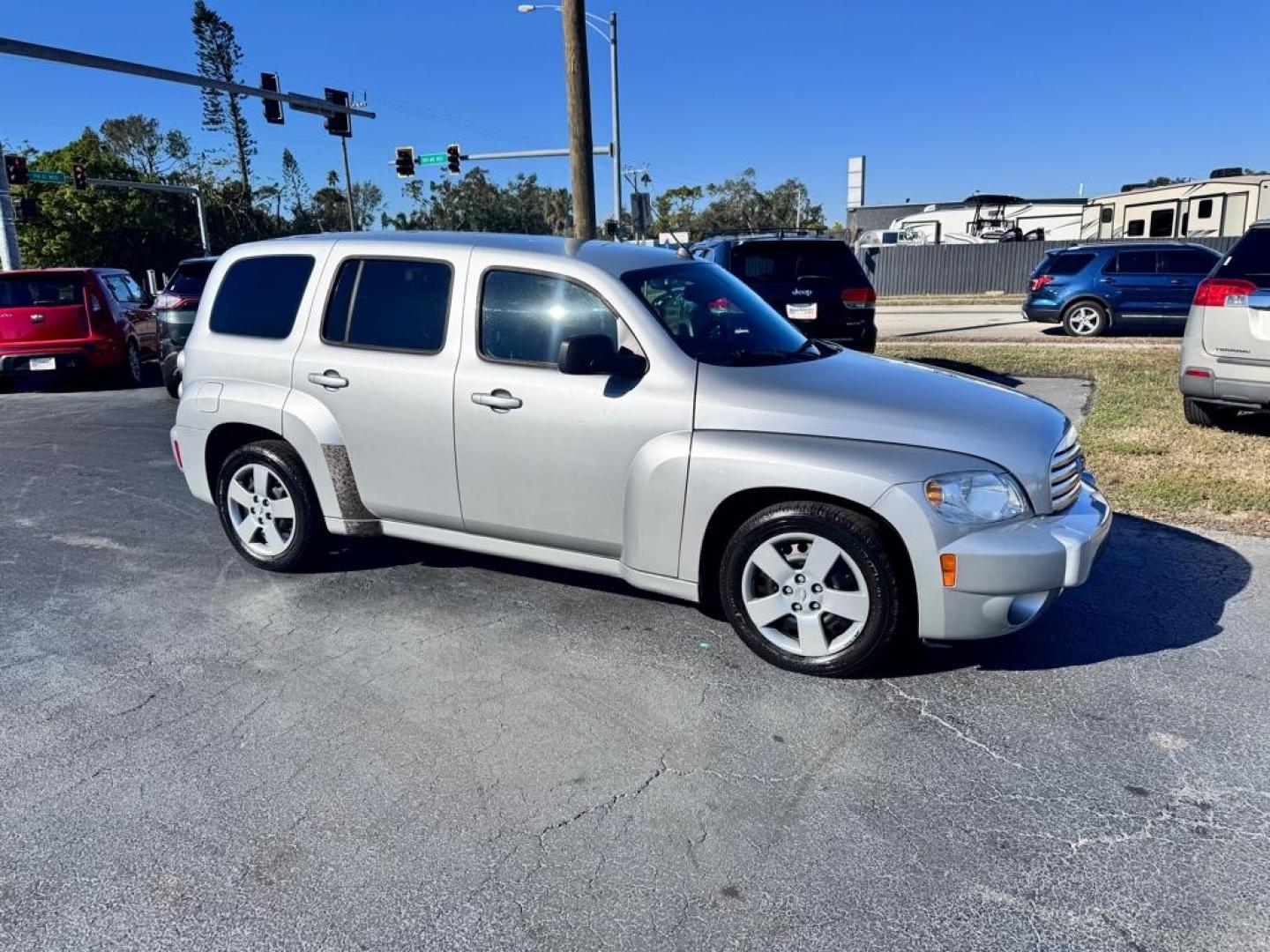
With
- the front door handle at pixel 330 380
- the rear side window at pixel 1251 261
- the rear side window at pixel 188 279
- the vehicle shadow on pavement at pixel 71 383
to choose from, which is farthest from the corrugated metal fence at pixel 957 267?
the front door handle at pixel 330 380

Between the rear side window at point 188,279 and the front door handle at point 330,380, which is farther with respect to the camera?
the rear side window at point 188,279

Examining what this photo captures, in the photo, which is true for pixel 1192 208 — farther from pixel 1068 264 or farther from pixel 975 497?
pixel 975 497

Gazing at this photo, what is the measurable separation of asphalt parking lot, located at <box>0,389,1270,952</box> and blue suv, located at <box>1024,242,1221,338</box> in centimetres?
1311

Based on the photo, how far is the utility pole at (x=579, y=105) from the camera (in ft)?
39.3

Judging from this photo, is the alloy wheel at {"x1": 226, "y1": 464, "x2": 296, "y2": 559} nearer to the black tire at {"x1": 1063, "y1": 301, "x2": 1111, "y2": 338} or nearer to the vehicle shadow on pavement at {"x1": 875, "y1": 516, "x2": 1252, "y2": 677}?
the vehicle shadow on pavement at {"x1": 875, "y1": 516, "x2": 1252, "y2": 677}

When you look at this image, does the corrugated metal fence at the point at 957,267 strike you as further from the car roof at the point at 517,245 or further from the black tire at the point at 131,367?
the car roof at the point at 517,245

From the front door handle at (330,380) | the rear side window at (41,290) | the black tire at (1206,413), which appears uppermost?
the rear side window at (41,290)

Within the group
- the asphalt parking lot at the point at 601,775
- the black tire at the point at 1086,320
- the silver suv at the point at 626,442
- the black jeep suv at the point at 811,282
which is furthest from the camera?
the black tire at the point at 1086,320

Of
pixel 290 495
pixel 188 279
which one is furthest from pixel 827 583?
pixel 188 279

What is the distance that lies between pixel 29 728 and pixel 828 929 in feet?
9.76

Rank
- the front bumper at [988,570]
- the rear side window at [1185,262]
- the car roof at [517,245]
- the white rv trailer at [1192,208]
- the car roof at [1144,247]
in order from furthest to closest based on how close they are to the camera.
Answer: the white rv trailer at [1192,208] → the car roof at [1144,247] → the rear side window at [1185,262] → the car roof at [517,245] → the front bumper at [988,570]

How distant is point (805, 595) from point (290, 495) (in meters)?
2.79

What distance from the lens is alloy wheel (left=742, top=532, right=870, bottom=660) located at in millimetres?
3621

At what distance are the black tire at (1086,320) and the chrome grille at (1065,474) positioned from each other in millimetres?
14402
